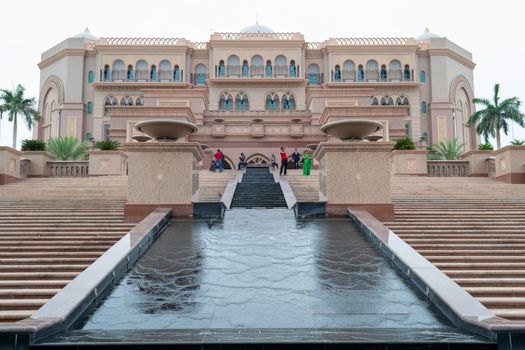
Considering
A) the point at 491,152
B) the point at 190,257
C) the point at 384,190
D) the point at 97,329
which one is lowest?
the point at 97,329

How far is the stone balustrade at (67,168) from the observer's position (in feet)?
78.3

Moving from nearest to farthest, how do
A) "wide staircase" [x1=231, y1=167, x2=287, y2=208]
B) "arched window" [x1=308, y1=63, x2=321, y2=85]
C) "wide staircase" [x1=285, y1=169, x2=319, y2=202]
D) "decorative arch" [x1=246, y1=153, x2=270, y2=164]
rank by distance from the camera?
"wide staircase" [x1=231, y1=167, x2=287, y2=208] → "wide staircase" [x1=285, y1=169, x2=319, y2=202] → "decorative arch" [x1=246, y1=153, x2=270, y2=164] → "arched window" [x1=308, y1=63, x2=321, y2=85]

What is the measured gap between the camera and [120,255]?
7.48 m

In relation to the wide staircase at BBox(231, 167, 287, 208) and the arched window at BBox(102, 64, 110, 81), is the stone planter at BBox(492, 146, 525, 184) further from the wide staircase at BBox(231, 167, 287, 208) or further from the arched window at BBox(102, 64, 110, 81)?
the arched window at BBox(102, 64, 110, 81)

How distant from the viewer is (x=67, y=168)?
24531mm

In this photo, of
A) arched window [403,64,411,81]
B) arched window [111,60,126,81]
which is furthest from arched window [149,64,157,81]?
arched window [403,64,411,81]

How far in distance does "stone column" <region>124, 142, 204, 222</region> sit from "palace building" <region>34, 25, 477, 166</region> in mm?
36940

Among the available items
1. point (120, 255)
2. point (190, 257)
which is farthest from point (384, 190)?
point (120, 255)

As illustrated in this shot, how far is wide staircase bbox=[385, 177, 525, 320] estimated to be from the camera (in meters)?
6.76

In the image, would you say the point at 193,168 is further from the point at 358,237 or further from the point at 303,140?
the point at 303,140

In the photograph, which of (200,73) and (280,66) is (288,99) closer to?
(280,66)

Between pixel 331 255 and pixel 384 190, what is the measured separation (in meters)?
4.06

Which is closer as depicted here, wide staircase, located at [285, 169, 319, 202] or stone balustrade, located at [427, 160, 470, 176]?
wide staircase, located at [285, 169, 319, 202]

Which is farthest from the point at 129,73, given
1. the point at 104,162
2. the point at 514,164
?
the point at 514,164
